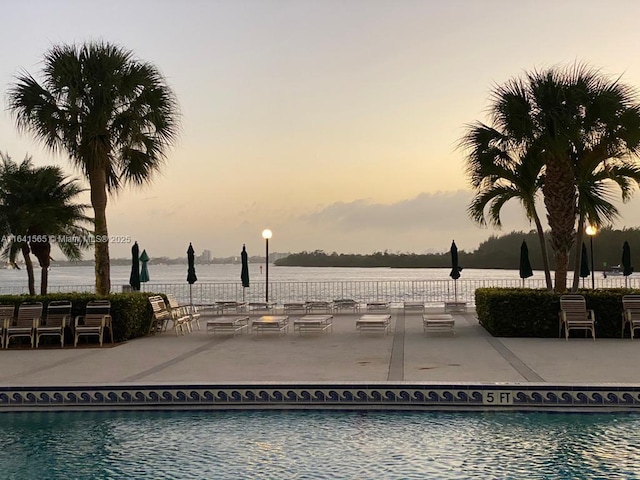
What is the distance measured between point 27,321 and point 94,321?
4.54 ft

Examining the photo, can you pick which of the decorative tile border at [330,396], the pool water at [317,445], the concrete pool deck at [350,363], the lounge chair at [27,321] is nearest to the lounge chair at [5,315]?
the lounge chair at [27,321]

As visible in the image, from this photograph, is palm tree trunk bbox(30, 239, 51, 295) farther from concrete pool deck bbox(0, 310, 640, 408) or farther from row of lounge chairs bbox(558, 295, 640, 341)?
row of lounge chairs bbox(558, 295, 640, 341)

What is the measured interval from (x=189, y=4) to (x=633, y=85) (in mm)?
10355

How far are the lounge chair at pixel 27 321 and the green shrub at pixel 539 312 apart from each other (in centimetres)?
936

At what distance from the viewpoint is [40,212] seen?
1645 cm

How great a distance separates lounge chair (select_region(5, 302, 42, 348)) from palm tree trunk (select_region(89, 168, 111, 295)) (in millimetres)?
1878

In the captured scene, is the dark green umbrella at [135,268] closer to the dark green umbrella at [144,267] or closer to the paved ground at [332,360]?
the dark green umbrella at [144,267]

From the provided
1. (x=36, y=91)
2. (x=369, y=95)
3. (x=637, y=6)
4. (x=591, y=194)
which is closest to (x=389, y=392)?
(x=591, y=194)

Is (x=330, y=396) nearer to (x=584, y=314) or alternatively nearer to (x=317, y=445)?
(x=317, y=445)

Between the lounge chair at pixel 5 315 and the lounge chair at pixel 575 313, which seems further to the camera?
the lounge chair at pixel 5 315

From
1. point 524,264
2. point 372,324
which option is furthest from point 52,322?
point 524,264

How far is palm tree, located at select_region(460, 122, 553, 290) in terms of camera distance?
1368 cm

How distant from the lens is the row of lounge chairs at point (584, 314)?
11781mm

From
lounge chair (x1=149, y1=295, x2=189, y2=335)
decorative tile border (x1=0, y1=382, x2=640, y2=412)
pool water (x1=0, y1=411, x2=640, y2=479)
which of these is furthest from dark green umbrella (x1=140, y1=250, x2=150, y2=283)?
pool water (x1=0, y1=411, x2=640, y2=479)
